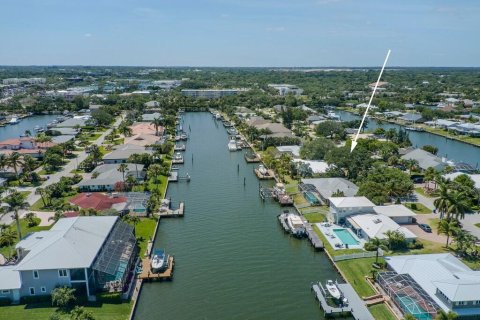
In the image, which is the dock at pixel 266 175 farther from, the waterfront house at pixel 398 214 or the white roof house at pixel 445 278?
the white roof house at pixel 445 278

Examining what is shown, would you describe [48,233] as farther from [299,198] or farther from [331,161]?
[331,161]

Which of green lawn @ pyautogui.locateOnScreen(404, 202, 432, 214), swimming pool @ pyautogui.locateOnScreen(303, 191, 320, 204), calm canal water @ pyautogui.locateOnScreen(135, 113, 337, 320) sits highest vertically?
swimming pool @ pyautogui.locateOnScreen(303, 191, 320, 204)

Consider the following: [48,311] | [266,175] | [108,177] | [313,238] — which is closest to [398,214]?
[313,238]

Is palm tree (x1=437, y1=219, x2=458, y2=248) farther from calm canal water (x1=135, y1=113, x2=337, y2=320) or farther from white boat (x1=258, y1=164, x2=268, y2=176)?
white boat (x1=258, y1=164, x2=268, y2=176)

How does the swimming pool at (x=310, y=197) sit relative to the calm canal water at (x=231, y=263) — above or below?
above

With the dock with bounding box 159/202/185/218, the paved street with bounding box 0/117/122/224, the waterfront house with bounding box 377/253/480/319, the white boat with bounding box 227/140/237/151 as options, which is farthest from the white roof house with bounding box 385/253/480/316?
the white boat with bounding box 227/140/237/151

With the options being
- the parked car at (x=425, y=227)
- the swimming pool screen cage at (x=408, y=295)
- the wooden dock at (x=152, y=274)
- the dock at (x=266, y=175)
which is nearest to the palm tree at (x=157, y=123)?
the dock at (x=266, y=175)
